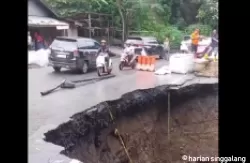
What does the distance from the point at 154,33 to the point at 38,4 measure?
658 mm

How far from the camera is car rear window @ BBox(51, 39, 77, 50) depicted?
202cm

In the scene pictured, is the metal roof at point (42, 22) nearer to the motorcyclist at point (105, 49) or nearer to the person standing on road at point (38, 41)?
the person standing on road at point (38, 41)

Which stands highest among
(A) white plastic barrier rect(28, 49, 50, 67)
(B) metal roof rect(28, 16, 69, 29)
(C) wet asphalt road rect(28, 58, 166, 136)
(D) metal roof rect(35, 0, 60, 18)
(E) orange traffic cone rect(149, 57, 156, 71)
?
(D) metal roof rect(35, 0, 60, 18)

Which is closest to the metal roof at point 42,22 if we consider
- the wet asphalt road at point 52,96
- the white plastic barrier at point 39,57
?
the white plastic barrier at point 39,57

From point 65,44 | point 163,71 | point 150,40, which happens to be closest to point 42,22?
point 65,44

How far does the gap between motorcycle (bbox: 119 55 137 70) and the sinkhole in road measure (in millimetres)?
163

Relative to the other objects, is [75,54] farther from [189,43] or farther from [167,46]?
[189,43]

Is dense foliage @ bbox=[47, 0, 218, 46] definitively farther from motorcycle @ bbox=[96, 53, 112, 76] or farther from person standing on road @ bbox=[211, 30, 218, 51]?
motorcycle @ bbox=[96, 53, 112, 76]

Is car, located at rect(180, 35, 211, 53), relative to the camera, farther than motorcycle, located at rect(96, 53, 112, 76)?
No

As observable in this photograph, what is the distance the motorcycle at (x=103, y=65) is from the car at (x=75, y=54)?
0.04 meters

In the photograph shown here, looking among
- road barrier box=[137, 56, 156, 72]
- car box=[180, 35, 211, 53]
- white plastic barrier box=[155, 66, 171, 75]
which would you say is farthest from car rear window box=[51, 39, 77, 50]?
car box=[180, 35, 211, 53]

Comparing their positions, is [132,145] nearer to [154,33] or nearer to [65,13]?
[154,33]
